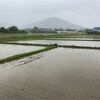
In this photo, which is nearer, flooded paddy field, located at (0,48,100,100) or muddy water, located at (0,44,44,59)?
flooded paddy field, located at (0,48,100,100)

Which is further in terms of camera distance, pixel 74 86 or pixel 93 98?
pixel 74 86

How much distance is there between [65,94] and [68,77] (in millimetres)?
1360

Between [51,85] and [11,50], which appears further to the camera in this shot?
[11,50]

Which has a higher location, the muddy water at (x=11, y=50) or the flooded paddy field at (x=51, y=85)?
the muddy water at (x=11, y=50)

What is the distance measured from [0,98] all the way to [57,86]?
1421 mm

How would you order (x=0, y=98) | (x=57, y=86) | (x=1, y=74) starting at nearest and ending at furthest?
(x=0, y=98) < (x=57, y=86) < (x=1, y=74)

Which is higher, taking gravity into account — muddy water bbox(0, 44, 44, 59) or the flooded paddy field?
muddy water bbox(0, 44, 44, 59)

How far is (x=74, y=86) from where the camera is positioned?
4.38 meters

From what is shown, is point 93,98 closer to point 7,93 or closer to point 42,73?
point 7,93

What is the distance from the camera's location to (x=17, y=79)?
493 centimetres

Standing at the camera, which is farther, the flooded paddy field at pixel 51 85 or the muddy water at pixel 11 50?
the muddy water at pixel 11 50

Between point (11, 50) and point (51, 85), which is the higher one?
point (11, 50)

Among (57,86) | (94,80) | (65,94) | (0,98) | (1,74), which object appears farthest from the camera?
(1,74)

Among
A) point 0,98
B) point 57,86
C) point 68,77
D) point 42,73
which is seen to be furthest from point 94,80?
point 0,98
